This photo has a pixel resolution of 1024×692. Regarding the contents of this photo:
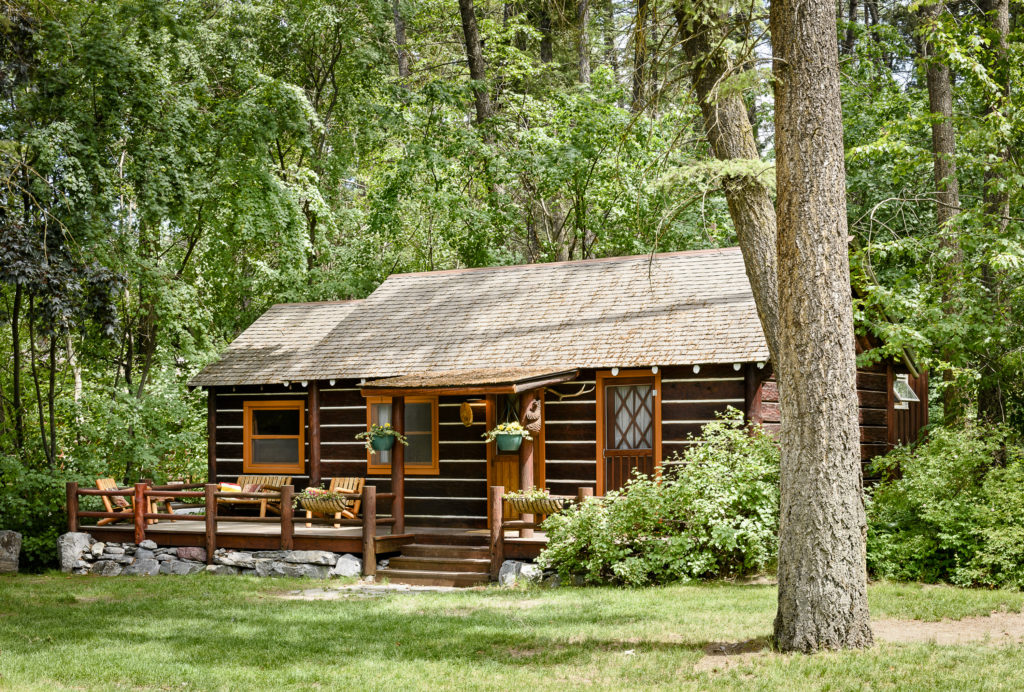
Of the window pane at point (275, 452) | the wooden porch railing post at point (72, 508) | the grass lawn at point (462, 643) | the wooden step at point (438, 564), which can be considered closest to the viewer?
the grass lawn at point (462, 643)

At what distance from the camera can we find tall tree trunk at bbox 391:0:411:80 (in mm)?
29275

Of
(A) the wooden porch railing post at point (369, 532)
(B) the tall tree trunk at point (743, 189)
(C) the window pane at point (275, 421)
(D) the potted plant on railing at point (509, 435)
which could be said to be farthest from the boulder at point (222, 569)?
(B) the tall tree trunk at point (743, 189)

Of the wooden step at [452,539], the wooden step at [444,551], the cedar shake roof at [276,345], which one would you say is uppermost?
the cedar shake roof at [276,345]

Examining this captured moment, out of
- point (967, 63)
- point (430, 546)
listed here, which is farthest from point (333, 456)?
point (967, 63)

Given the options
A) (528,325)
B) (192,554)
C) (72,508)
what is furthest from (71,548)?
(528,325)

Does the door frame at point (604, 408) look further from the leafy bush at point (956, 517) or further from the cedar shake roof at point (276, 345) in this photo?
the cedar shake roof at point (276, 345)

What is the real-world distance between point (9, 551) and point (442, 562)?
740 centimetres

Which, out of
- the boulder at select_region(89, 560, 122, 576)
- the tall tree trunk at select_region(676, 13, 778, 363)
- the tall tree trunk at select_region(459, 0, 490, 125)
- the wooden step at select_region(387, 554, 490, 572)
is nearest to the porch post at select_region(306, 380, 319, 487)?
the wooden step at select_region(387, 554, 490, 572)

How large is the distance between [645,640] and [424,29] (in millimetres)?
25604

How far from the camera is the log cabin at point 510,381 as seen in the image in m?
15.2

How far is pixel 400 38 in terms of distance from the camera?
102ft

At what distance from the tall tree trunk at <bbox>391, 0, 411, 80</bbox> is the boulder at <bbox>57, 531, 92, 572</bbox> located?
16598mm

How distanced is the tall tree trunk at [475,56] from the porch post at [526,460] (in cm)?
1232

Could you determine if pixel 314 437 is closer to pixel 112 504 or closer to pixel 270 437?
pixel 270 437
